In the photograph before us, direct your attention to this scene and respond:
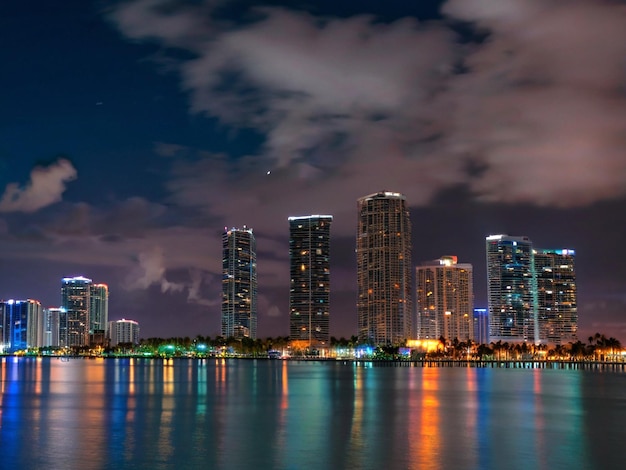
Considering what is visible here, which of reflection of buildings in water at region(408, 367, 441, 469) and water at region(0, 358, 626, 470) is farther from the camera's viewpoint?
water at region(0, 358, 626, 470)

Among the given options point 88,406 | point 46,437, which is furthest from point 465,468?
point 88,406

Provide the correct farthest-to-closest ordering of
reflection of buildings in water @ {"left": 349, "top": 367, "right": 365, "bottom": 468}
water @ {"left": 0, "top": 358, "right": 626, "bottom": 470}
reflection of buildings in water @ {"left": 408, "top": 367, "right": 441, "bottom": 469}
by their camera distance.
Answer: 1. reflection of buildings in water @ {"left": 349, "top": 367, "right": 365, "bottom": 468}
2. water @ {"left": 0, "top": 358, "right": 626, "bottom": 470}
3. reflection of buildings in water @ {"left": 408, "top": 367, "right": 441, "bottom": 469}

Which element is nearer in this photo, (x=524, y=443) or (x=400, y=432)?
(x=524, y=443)

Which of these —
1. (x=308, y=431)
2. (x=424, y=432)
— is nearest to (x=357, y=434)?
(x=308, y=431)

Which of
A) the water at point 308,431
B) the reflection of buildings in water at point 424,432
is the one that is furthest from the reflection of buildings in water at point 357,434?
the reflection of buildings in water at point 424,432

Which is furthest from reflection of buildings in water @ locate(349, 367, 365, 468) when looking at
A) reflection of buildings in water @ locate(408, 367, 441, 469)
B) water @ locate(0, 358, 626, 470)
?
reflection of buildings in water @ locate(408, 367, 441, 469)

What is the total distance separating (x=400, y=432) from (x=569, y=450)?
10.6 m

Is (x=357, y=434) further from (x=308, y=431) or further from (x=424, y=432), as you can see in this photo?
(x=424, y=432)

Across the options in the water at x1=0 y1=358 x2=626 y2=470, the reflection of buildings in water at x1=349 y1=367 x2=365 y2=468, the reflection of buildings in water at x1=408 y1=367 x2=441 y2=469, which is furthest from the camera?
the reflection of buildings in water at x1=349 y1=367 x2=365 y2=468

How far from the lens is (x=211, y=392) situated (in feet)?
Result: 290

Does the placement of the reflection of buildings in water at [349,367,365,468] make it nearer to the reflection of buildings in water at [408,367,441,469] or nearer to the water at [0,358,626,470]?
the water at [0,358,626,470]

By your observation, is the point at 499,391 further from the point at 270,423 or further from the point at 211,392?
the point at 270,423

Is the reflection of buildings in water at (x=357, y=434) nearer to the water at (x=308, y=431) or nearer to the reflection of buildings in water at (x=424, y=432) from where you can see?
the water at (x=308, y=431)

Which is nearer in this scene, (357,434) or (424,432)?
(357,434)
